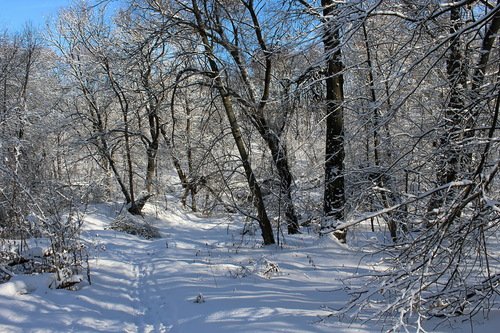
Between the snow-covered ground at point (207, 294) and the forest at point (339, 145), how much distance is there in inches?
14.6

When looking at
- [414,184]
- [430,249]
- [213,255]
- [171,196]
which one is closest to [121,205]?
[171,196]

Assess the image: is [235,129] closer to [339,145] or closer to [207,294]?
[339,145]

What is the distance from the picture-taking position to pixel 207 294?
6078 millimetres

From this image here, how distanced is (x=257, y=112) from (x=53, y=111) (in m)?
18.1

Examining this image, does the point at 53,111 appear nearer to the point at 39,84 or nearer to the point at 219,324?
the point at 39,84

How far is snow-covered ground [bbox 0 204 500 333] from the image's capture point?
479 centimetres

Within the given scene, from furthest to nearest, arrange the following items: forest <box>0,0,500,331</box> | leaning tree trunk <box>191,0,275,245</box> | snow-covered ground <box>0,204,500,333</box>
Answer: leaning tree trunk <box>191,0,275,245</box>
snow-covered ground <box>0,204,500,333</box>
forest <box>0,0,500,331</box>

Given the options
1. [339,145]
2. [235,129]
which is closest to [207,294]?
[339,145]

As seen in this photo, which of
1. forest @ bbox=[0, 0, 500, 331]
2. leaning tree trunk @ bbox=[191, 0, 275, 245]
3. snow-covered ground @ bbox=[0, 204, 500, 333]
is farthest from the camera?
leaning tree trunk @ bbox=[191, 0, 275, 245]

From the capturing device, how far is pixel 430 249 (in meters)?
2.99

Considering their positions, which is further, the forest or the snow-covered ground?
the snow-covered ground

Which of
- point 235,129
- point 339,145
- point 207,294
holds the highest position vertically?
point 235,129

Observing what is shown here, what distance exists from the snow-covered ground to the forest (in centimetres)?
37

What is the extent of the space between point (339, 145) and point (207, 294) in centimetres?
295
